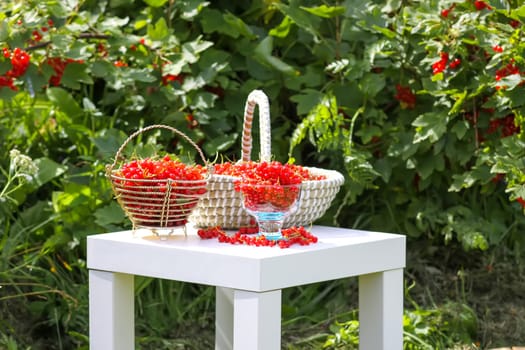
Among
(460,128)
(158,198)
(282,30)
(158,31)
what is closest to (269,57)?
(282,30)

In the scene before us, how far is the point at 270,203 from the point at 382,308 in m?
0.41

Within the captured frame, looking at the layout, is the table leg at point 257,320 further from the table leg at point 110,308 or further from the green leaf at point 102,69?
the green leaf at point 102,69

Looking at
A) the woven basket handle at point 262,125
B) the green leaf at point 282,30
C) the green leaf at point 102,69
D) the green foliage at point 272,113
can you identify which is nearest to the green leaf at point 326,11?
the green foliage at point 272,113

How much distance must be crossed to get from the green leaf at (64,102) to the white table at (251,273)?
120 cm

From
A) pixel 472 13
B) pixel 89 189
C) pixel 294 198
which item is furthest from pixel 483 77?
pixel 89 189

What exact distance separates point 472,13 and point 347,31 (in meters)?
0.49

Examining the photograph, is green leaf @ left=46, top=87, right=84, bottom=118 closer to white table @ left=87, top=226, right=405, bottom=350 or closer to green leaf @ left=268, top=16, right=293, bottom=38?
green leaf @ left=268, top=16, right=293, bottom=38

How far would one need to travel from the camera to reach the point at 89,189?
326 centimetres

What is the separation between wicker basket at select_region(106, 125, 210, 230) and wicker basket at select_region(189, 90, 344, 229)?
0.06 metres

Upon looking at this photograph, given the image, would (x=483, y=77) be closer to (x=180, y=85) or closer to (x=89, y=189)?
(x=180, y=85)

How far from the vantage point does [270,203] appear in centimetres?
216

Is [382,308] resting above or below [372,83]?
below

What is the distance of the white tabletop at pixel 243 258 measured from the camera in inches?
80.7

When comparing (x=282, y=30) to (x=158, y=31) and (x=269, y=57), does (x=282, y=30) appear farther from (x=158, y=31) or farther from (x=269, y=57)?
(x=158, y=31)
